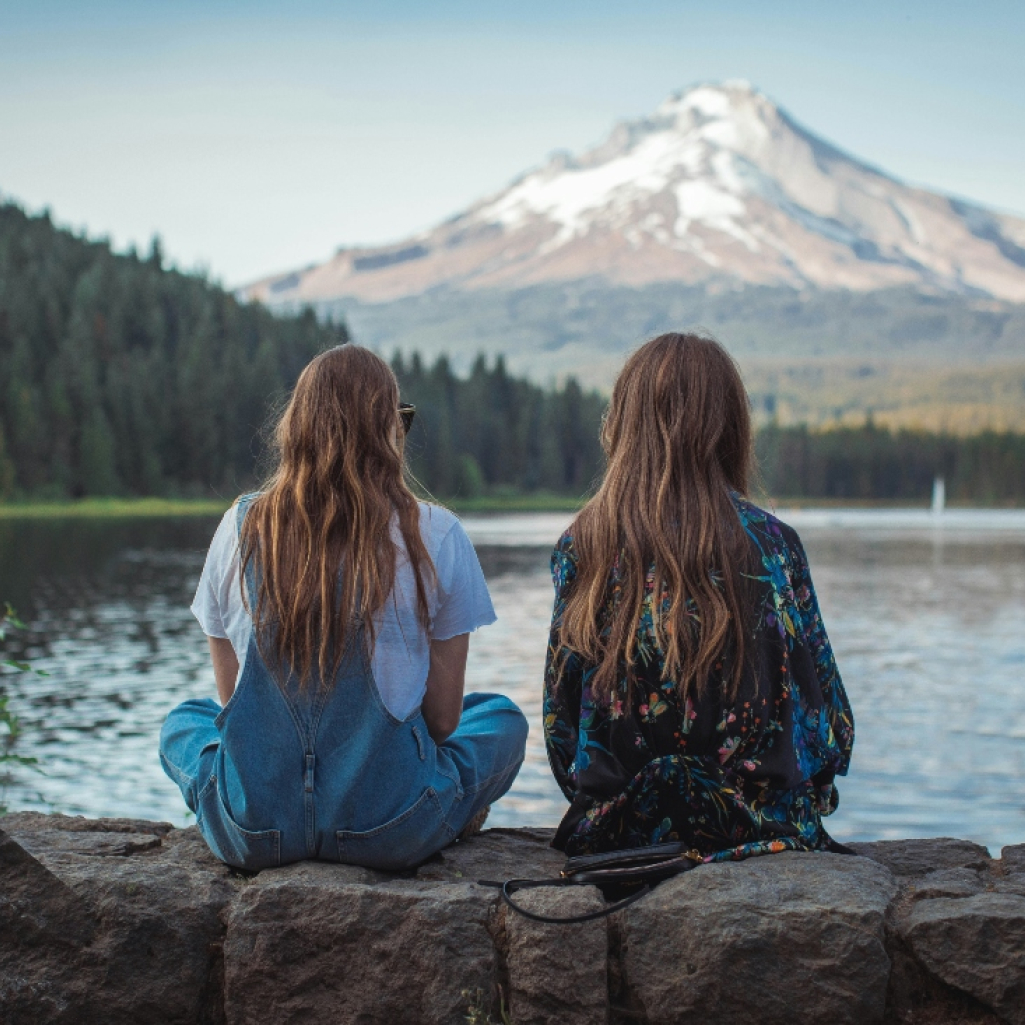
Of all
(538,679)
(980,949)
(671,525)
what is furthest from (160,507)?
(980,949)

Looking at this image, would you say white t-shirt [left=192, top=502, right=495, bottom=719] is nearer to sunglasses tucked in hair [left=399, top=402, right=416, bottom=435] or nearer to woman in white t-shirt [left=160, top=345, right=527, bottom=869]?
woman in white t-shirt [left=160, top=345, right=527, bottom=869]

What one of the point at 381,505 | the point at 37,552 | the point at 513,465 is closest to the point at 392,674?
the point at 381,505

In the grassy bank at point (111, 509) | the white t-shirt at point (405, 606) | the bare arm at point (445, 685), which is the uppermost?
the white t-shirt at point (405, 606)

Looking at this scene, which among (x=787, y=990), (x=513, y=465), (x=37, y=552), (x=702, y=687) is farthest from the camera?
(x=513, y=465)

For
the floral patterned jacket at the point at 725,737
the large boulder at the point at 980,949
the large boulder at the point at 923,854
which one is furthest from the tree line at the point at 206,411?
the large boulder at the point at 980,949

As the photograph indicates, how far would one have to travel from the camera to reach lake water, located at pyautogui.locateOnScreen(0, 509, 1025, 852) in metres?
11.7

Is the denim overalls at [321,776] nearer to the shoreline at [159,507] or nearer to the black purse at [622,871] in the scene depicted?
the black purse at [622,871]

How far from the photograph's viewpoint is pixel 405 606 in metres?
3.56

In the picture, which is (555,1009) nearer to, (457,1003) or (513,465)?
(457,1003)

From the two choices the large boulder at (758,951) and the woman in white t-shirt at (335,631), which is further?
the woman in white t-shirt at (335,631)

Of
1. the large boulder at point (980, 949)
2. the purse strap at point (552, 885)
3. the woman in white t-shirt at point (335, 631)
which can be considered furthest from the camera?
the woman in white t-shirt at point (335, 631)

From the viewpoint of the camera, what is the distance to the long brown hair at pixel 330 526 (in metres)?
3.47

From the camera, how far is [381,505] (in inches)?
138

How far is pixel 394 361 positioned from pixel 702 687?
4742 inches
